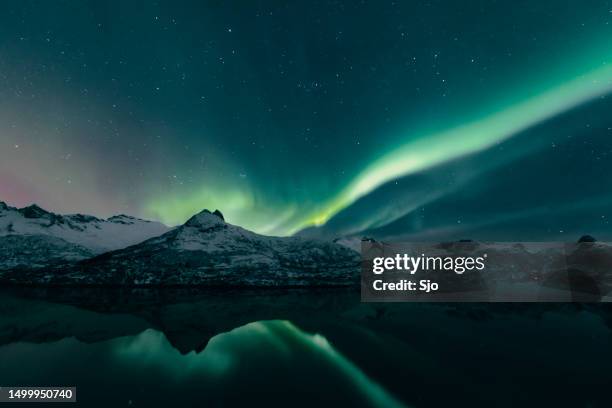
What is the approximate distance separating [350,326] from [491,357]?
26070 millimetres

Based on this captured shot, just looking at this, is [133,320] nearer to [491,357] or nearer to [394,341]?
[394,341]

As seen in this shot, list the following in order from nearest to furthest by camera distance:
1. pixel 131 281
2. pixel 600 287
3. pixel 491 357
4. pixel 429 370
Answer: pixel 429 370, pixel 491 357, pixel 600 287, pixel 131 281

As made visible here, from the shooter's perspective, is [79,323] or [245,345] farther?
[79,323]

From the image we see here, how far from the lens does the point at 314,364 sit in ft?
96.2

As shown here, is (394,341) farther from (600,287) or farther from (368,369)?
(600,287)

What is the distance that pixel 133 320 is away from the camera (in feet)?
197

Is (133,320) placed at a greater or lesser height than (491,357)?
lesser

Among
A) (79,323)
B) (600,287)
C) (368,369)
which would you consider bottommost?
(79,323)

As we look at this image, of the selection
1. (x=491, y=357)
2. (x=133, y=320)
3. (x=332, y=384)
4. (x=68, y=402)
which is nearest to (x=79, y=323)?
(x=133, y=320)

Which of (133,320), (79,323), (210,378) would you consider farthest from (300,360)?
(79,323)

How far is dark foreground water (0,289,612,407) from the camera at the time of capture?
68.8ft

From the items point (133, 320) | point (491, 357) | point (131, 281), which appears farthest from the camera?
point (131, 281)

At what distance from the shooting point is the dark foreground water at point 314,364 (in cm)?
2097

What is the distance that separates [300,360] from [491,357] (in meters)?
21.9
